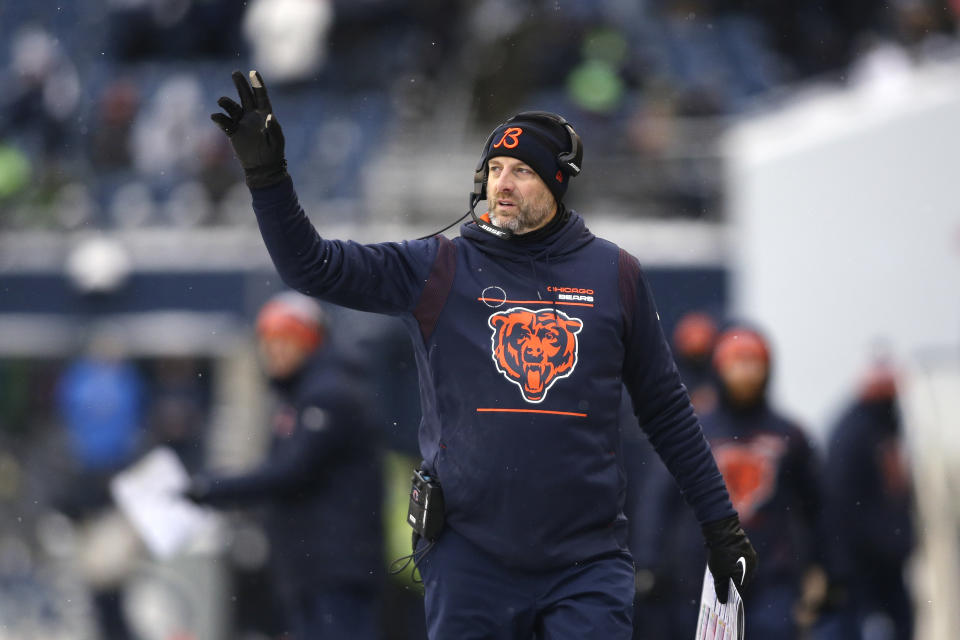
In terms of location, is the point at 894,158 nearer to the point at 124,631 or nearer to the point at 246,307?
the point at 246,307

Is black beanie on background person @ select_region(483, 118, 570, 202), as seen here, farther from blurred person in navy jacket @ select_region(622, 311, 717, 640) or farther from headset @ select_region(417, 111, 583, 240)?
blurred person in navy jacket @ select_region(622, 311, 717, 640)

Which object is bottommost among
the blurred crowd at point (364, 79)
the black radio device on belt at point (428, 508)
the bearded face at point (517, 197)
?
the black radio device on belt at point (428, 508)

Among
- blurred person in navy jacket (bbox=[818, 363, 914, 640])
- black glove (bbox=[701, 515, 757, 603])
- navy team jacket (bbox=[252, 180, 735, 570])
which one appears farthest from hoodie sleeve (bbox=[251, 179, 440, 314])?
blurred person in navy jacket (bbox=[818, 363, 914, 640])

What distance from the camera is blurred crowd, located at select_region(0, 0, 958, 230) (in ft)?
45.8

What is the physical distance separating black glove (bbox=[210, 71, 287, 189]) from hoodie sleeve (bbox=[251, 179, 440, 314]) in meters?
0.04

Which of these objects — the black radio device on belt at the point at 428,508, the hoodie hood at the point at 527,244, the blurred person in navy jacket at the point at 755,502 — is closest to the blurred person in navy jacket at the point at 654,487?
→ the blurred person in navy jacket at the point at 755,502

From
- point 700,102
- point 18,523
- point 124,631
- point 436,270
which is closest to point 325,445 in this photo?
point 436,270

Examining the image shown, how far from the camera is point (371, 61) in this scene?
15.5 metres

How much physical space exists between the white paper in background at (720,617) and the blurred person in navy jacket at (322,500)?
2569mm

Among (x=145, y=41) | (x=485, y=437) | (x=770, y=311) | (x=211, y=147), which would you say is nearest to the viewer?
(x=485, y=437)

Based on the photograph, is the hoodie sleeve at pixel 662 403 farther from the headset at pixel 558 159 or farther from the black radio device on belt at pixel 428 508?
the black radio device on belt at pixel 428 508

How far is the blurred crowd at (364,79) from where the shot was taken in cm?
1395

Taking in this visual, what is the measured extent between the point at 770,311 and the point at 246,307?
4253 millimetres

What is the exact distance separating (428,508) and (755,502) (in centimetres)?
289
